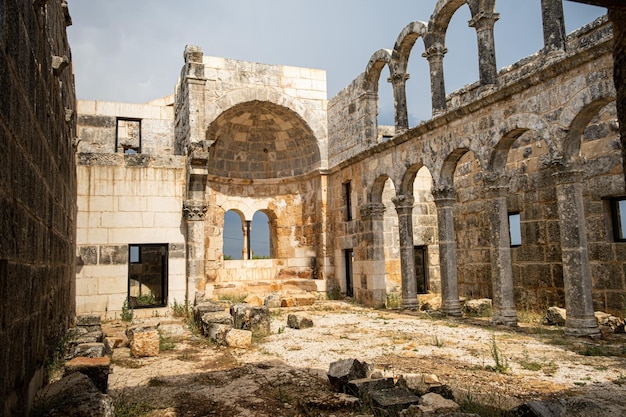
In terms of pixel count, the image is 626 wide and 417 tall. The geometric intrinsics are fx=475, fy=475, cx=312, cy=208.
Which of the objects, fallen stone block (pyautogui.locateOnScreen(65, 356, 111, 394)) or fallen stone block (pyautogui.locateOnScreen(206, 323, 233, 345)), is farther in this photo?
fallen stone block (pyautogui.locateOnScreen(206, 323, 233, 345))

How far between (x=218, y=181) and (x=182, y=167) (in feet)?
13.1

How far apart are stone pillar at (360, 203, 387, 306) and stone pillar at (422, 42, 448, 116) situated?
3.38 meters

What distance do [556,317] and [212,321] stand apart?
6.47 metres

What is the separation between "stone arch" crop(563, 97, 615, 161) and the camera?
727 centimetres

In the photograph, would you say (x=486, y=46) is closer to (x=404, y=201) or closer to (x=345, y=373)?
(x=404, y=201)

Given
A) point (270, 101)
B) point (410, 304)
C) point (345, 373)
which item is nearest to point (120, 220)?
point (270, 101)

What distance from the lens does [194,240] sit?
11211mm

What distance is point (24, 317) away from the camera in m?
3.17

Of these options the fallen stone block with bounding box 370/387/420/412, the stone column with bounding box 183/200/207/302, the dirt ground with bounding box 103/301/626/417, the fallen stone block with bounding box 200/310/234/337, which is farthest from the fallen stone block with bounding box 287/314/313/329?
the fallen stone block with bounding box 370/387/420/412

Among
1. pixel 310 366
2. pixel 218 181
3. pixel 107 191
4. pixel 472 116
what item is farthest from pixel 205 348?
pixel 218 181

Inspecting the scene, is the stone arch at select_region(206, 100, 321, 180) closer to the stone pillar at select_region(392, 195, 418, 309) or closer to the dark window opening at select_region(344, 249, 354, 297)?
the dark window opening at select_region(344, 249, 354, 297)

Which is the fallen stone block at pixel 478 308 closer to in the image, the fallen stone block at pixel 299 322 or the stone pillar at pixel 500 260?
the stone pillar at pixel 500 260

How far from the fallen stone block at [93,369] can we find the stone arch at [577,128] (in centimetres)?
725

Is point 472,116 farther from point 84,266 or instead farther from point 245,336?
point 84,266
